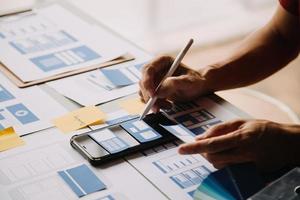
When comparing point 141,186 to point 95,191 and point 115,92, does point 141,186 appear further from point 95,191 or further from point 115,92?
point 115,92

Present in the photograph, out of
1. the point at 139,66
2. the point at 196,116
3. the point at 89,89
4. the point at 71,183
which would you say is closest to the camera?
the point at 71,183

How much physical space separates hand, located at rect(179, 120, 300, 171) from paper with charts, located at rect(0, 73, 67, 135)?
1.21 feet

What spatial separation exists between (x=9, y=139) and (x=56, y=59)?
39 centimetres

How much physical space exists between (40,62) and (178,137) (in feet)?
1.67

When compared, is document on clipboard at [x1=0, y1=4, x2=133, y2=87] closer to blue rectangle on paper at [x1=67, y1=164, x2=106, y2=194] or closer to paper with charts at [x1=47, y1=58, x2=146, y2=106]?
paper with charts at [x1=47, y1=58, x2=146, y2=106]

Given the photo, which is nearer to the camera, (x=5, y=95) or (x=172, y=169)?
(x=172, y=169)

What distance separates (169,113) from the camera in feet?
4.64

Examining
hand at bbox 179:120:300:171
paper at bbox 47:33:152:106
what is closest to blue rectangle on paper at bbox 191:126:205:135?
hand at bbox 179:120:300:171

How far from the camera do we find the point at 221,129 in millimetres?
1230

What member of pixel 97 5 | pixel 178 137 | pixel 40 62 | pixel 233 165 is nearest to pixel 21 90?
pixel 40 62

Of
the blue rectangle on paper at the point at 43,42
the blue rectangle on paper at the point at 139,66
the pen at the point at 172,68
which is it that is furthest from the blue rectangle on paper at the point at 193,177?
the blue rectangle on paper at the point at 43,42

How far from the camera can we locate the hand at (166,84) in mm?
1424

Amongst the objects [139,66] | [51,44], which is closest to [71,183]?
[139,66]

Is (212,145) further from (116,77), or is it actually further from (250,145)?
(116,77)
